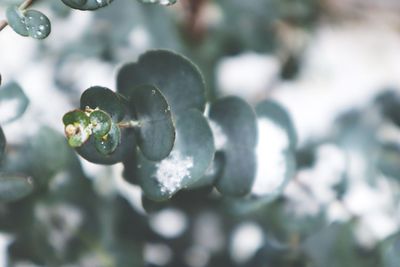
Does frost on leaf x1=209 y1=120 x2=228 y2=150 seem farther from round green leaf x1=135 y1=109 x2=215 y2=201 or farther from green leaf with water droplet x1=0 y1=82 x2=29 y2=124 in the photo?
green leaf with water droplet x1=0 y1=82 x2=29 y2=124

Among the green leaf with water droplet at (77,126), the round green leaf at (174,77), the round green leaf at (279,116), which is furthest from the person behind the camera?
the round green leaf at (279,116)

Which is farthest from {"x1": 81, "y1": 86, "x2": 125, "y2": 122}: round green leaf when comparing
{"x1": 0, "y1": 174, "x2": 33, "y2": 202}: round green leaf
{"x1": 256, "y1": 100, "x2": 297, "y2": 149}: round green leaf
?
{"x1": 256, "y1": 100, "x2": 297, "y2": 149}: round green leaf

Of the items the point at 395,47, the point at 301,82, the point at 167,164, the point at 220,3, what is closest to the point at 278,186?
the point at 167,164

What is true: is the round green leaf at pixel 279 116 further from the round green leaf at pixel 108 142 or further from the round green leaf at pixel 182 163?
the round green leaf at pixel 108 142

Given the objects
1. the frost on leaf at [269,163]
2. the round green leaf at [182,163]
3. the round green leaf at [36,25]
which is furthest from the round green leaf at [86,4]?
the frost on leaf at [269,163]

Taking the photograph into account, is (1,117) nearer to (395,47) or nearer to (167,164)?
(167,164)

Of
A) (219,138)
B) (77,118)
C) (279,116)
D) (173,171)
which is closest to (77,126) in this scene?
(77,118)

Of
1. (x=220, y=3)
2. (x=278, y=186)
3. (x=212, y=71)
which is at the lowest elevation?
(x=212, y=71)
